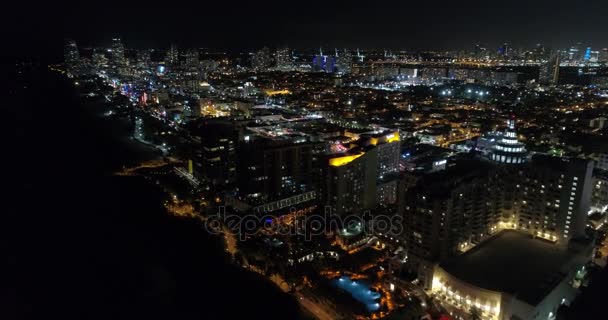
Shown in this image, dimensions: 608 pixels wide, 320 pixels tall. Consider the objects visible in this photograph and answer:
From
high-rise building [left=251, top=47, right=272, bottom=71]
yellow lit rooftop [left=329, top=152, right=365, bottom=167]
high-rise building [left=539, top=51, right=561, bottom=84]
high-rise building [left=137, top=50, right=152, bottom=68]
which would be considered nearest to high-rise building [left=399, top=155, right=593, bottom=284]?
yellow lit rooftop [left=329, top=152, right=365, bottom=167]

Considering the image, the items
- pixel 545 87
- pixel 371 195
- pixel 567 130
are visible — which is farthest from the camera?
pixel 545 87

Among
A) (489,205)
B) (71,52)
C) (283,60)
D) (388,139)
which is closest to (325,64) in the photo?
(283,60)

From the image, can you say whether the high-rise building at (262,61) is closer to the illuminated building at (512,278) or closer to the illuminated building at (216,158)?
the illuminated building at (216,158)

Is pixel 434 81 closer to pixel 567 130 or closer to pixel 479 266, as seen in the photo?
pixel 567 130

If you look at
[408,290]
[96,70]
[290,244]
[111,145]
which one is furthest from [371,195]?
[96,70]

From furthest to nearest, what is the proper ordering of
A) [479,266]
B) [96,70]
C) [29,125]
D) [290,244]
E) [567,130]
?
[96,70] → [29,125] → [567,130] → [290,244] → [479,266]

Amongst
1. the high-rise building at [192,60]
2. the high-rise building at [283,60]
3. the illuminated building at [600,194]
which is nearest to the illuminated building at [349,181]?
the illuminated building at [600,194]
